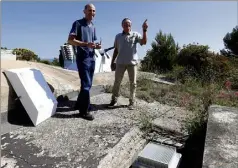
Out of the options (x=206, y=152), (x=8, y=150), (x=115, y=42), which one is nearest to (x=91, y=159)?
(x=8, y=150)

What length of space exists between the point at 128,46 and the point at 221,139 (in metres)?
2.39

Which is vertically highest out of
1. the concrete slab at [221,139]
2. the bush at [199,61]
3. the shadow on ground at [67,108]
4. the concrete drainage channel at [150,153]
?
the bush at [199,61]

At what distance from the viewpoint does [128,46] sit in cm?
441

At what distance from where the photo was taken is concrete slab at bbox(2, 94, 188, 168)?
2633 millimetres

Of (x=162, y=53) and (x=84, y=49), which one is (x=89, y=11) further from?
(x=162, y=53)

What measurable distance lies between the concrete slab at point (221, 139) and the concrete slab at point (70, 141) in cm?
97

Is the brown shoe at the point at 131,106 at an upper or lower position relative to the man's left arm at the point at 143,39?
lower

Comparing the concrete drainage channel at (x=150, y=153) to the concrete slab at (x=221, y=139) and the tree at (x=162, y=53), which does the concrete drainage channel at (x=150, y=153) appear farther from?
the tree at (x=162, y=53)

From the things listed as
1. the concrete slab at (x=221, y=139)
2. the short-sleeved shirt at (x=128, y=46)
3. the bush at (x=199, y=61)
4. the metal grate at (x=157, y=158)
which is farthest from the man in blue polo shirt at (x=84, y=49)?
the bush at (x=199, y=61)

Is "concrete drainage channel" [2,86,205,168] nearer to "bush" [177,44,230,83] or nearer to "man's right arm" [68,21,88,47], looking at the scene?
"man's right arm" [68,21,88,47]

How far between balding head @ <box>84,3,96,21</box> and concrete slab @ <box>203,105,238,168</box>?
224 centimetres

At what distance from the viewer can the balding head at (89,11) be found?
3768mm

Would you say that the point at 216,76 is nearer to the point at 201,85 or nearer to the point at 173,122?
the point at 201,85

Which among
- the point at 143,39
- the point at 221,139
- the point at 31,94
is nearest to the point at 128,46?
the point at 143,39
